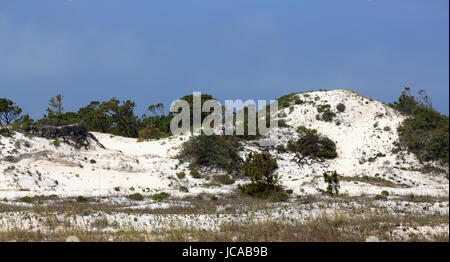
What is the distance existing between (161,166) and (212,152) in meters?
4.11

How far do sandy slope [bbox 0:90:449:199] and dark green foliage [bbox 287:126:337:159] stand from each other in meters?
0.95

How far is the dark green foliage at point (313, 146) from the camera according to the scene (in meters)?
33.2

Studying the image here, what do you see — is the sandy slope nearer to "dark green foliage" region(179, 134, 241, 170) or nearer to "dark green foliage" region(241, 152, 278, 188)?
"dark green foliage" region(179, 134, 241, 170)

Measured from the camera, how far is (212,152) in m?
29.7

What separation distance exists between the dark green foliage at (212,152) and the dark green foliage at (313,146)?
228 inches

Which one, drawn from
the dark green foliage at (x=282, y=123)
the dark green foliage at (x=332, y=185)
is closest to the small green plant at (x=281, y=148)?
the dark green foliage at (x=282, y=123)

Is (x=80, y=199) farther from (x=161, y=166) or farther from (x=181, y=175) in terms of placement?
(x=161, y=166)

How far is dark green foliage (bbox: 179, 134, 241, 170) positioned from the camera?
28.8 m

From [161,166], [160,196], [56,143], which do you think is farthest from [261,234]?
[56,143]

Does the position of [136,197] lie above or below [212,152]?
below

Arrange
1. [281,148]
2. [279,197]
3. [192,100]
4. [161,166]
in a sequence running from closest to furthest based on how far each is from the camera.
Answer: [279,197]
[161,166]
[281,148]
[192,100]

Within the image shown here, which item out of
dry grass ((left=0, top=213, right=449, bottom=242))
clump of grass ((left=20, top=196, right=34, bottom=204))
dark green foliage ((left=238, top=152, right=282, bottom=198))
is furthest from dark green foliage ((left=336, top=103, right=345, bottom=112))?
clump of grass ((left=20, top=196, right=34, bottom=204))

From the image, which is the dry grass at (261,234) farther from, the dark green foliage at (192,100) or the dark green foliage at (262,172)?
the dark green foliage at (192,100)

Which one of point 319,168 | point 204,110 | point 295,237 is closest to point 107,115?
point 204,110
